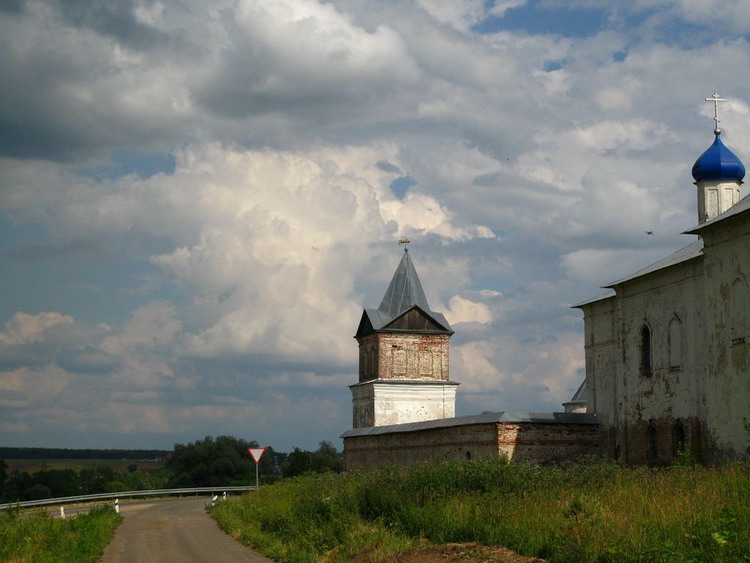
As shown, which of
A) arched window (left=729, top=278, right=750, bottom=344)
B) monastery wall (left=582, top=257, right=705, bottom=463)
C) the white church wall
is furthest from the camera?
the white church wall

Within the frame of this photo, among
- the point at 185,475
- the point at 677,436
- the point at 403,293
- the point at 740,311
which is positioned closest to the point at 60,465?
the point at 185,475

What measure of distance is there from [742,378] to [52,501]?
26.8m

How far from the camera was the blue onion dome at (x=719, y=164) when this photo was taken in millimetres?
28453

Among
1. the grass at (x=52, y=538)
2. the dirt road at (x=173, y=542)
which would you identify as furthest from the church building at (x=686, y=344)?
the grass at (x=52, y=538)

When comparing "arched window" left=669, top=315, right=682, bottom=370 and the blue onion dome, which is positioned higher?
the blue onion dome

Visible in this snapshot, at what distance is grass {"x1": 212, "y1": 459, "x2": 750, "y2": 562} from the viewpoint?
38.0 feet

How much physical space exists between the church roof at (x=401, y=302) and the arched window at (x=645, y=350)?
83.1ft

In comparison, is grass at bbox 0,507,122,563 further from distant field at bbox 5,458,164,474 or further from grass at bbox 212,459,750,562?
distant field at bbox 5,458,164,474

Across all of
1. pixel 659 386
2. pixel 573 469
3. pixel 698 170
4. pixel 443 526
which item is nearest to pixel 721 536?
pixel 443 526

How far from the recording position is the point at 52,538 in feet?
63.0

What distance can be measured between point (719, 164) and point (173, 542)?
18915 millimetres

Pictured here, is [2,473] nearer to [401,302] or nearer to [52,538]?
[401,302]

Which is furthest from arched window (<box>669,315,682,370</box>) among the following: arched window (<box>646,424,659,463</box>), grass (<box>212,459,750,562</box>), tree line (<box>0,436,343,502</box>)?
tree line (<box>0,436,343,502</box>)

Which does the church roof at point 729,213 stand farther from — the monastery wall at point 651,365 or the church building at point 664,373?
the monastery wall at point 651,365
